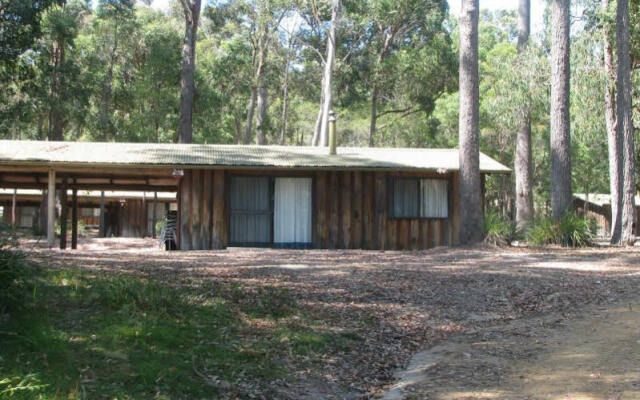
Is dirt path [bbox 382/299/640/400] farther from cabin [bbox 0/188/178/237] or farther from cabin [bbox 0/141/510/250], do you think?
cabin [bbox 0/188/178/237]

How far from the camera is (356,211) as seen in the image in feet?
54.2

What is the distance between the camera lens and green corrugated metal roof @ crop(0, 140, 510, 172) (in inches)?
600

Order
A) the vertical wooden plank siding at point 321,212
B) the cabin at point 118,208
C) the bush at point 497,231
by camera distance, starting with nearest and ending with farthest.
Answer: the bush at point 497,231, the vertical wooden plank siding at point 321,212, the cabin at point 118,208

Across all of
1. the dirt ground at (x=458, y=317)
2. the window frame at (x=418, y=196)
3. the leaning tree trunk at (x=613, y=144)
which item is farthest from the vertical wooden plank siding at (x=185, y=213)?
the leaning tree trunk at (x=613, y=144)

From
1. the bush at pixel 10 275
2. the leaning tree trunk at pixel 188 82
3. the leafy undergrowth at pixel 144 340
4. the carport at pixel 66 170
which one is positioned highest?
the leaning tree trunk at pixel 188 82

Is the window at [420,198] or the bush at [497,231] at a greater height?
the window at [420,198]

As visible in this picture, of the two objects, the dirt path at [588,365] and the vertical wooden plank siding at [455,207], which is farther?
the vertical wooden plank siding at [455,207]

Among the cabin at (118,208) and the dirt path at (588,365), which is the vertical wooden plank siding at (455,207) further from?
the cabin at (118,208)

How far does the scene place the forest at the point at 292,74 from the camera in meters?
22.0

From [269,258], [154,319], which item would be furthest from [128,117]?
[154,319]

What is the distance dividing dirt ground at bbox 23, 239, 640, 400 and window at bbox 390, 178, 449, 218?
4.17 metres

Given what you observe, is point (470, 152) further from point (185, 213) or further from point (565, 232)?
point (185, 213)

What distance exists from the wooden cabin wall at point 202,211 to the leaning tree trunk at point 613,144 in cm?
970

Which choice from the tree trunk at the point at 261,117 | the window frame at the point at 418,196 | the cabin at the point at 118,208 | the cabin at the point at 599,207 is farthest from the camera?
the cabin at the point at 599,207
